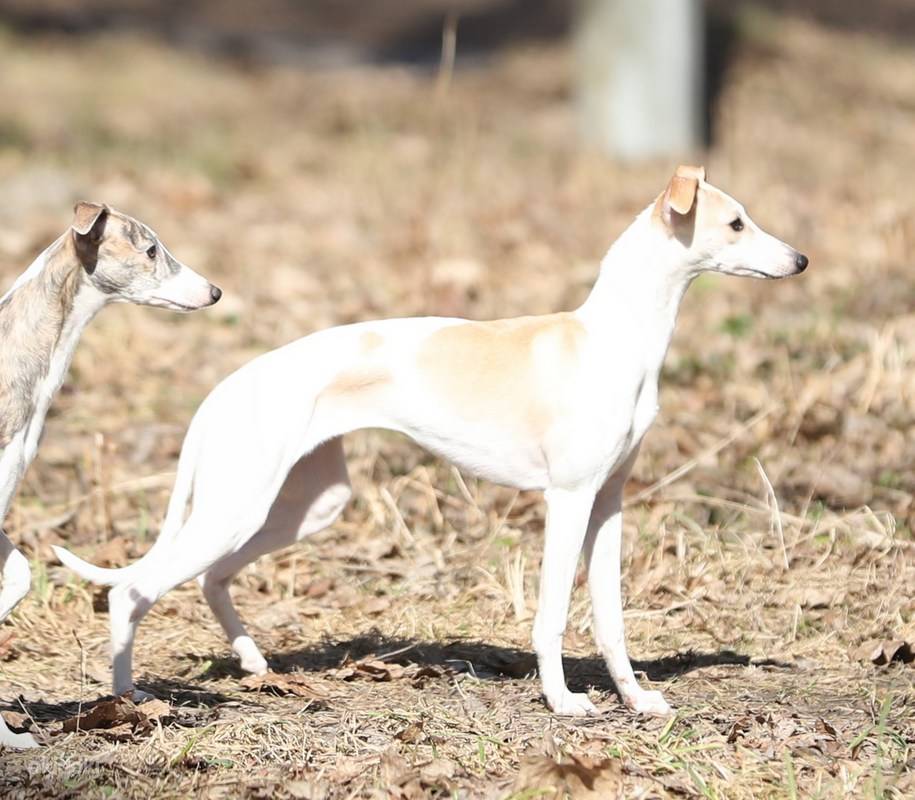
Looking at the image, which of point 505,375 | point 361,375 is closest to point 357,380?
point 361,375

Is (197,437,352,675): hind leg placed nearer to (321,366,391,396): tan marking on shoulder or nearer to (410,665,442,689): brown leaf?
(321,366,391,396): tan marking on shoulder

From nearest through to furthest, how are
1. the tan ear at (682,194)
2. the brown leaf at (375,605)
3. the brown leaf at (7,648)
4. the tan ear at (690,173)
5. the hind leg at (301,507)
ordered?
1. the tan ear at (682,194)
2. the tan ear at (690,173)
3. the hind leg at (301,507)
4. the brown leaf at (7,648)
5. the brown leaf at (375,605)

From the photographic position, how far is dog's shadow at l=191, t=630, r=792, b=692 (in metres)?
5.24

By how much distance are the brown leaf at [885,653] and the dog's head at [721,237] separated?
1.57m

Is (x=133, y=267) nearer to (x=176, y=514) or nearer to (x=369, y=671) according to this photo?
(x=176, y=514)

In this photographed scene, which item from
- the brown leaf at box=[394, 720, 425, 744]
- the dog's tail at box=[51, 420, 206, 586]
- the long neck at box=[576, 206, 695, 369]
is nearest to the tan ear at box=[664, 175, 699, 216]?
the long neck at box=[576, 206, 695, 369]

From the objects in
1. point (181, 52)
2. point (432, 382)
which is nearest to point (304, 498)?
point (432, 382)

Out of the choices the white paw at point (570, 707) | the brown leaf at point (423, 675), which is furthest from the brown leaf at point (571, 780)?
the brown leaf at point (423, 675)

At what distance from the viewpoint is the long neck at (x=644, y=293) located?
4.66 metres

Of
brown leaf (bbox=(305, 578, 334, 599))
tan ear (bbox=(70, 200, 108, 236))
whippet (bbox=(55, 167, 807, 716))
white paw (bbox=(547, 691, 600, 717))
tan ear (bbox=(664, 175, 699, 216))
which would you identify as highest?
tan ear (bbox=(664, 175, 699, 216))

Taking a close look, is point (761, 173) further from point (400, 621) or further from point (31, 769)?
point (31, 769)

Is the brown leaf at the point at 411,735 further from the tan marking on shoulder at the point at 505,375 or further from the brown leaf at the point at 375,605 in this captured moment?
the brown leaf at the point at 375,605

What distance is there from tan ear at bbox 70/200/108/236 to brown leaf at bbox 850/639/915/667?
124 inches

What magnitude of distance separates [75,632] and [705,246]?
2768 millimetres
